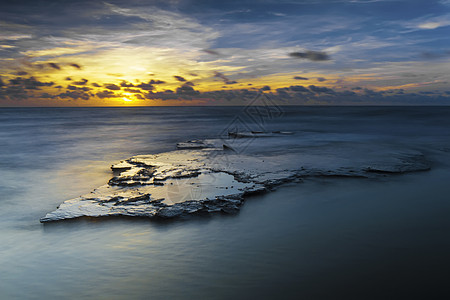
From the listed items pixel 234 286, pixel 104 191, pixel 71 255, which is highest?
pixel 104 191

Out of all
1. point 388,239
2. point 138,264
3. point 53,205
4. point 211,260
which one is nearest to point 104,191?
point 53,205

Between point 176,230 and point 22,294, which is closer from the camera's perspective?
point 22,294

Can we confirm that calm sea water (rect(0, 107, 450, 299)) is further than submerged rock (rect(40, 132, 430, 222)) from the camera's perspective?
No

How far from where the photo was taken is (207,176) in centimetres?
982

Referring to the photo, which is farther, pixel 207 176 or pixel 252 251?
pixel 207 176

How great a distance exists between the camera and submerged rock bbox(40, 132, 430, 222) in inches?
280

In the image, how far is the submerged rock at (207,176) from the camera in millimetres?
7117

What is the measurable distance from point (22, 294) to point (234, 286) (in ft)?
9.24

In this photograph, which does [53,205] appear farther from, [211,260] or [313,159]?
[313,159]

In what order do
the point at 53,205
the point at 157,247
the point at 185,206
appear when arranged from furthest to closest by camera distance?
the point at 53,205, the point at 185,206, the point at 157,247

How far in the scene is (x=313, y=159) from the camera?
13227mm

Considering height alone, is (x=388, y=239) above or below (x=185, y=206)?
below

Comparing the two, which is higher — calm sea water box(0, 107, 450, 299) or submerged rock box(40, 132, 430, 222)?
submerged rock box(40, 132, 430, 222)


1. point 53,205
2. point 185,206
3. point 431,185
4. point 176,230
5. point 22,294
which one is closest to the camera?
point 22,294
